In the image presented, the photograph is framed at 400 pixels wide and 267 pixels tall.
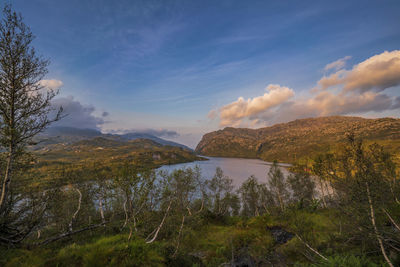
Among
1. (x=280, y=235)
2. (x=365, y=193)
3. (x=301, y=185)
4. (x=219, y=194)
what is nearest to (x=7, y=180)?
(x=365, y=193)

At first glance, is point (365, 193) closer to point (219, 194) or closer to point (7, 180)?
point (7, 180)

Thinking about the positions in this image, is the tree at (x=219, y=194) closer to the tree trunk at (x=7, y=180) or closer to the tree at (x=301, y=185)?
the tree at (x=301, y=185)

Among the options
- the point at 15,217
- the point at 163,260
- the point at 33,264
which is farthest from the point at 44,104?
the point at 163,260

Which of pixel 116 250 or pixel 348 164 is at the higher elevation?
pixel 348 164

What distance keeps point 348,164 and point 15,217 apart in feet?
51.7

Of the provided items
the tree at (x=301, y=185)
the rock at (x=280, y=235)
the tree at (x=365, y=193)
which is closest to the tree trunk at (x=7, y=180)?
the tree at (x=365, y=193)

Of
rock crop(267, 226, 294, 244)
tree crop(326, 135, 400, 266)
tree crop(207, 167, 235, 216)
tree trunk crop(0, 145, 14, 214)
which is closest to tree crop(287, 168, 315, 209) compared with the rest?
tree crop(207, 167, 235, 216)

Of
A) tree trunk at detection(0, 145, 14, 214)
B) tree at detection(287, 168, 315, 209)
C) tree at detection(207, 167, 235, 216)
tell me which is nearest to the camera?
tree trunk at detection(0, 145, 14, 214)

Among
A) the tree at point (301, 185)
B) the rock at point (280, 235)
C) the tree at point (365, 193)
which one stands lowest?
the tree at point (301, 185)

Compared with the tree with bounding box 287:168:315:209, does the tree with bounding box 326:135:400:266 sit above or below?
above

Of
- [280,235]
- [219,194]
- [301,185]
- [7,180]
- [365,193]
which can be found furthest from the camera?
[301,185]

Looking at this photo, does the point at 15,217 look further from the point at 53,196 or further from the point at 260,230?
the point at 260,230

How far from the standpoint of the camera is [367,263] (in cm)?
728

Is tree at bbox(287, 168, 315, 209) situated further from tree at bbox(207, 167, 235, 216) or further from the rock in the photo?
the rock
